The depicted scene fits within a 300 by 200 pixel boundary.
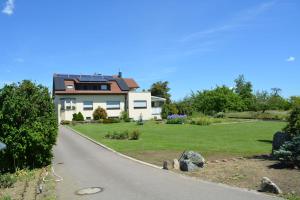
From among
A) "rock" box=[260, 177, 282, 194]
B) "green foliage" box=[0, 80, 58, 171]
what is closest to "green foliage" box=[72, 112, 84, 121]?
"green foliage" box=[0, 80, 58, 171]

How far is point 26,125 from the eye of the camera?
14438mm

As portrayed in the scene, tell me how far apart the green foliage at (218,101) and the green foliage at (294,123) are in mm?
45358

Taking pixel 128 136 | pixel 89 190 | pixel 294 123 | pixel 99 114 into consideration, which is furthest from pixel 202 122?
pixel 89 190

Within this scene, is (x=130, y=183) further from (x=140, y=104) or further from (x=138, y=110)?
(x=140, y=104)

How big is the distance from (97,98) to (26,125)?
120ft

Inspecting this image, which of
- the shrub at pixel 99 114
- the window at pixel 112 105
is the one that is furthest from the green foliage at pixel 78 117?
the window at pixel 112 105

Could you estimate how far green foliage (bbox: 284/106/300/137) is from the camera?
1459 centimetres

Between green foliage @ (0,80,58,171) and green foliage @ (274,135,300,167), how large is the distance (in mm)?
8758

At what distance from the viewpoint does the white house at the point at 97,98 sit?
48.5m

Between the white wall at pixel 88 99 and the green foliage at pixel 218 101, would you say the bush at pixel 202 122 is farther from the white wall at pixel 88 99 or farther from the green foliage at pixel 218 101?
the green foliage at pixel 218 101

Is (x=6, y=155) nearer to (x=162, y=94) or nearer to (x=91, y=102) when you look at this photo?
(x=91, y=102)

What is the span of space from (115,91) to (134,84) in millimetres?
7461

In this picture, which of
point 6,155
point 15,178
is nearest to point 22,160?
point 6,155

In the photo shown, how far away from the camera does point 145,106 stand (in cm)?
5366
